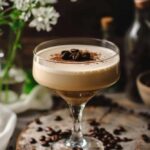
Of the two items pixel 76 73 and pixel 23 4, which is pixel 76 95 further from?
pixel 23 4

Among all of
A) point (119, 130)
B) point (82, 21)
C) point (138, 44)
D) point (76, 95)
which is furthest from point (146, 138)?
point (82, 21)

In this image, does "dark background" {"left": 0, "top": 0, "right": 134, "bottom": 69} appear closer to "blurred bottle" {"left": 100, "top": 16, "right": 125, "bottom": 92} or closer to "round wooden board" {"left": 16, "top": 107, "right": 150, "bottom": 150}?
"blurred bottle" {"left": 100, "top": 16, "right": 125, "bottom": 92}

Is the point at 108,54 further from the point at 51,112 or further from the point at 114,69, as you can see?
the point at 51,112

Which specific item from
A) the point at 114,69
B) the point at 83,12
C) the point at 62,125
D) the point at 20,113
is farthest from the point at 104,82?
the point at 83,12

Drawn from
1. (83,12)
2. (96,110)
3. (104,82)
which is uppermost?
(104,82)

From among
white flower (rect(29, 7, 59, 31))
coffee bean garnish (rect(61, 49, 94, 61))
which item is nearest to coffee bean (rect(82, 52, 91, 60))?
coffee bean garnish (rect(61, 49, 94, 61))

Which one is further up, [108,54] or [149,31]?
[108,54]
